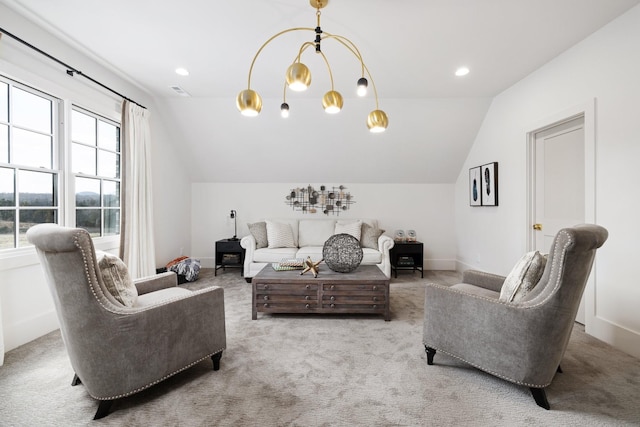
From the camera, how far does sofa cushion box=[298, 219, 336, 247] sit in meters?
4.71

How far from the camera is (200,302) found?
177cm

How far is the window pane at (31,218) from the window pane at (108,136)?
0.99 metres

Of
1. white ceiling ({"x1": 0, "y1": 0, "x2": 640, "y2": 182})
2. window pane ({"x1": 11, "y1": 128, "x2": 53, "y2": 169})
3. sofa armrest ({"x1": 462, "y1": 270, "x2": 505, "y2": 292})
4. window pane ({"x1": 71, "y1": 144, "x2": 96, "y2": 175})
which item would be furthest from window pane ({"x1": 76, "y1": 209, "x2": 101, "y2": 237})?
sofa armrest ({"x1": 462, "y1": 270, "x2": 505, "y2": 292})

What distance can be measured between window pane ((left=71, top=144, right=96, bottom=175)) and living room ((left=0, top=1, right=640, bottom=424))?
50 centimetres

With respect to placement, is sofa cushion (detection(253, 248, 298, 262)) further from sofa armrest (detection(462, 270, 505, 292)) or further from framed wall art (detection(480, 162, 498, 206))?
framed wall art (detection(480, 162, 498, 206))

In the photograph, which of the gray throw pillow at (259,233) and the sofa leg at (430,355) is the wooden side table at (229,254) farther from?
the sofa leg at (430,355)

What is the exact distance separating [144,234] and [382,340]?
10.1 feet

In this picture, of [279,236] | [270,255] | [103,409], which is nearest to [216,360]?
[103,409]

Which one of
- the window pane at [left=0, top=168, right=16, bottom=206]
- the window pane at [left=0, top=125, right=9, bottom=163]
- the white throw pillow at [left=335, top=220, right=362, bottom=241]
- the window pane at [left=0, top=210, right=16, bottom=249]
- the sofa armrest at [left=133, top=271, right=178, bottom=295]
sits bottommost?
the sofa armrest at [left=133, top=271, right=178, bottom=295]

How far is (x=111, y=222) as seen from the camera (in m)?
3.32

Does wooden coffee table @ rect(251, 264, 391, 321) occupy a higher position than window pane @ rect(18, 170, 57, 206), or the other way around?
window pane @ rect(18, 170, 57, 206)

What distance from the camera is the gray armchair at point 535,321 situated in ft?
4.76

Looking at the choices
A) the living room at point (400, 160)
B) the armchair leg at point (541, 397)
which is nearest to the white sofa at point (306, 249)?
the living room at point (400, 160)

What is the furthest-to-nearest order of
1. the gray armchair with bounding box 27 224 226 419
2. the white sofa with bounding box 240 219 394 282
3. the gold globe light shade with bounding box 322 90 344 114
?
1. the white sofa with bounding box 240 219 394 282
2. the gold globe light shade with bounding box 322 90 344 114
3. the gray armchair with bounding box 27 224 226 419
